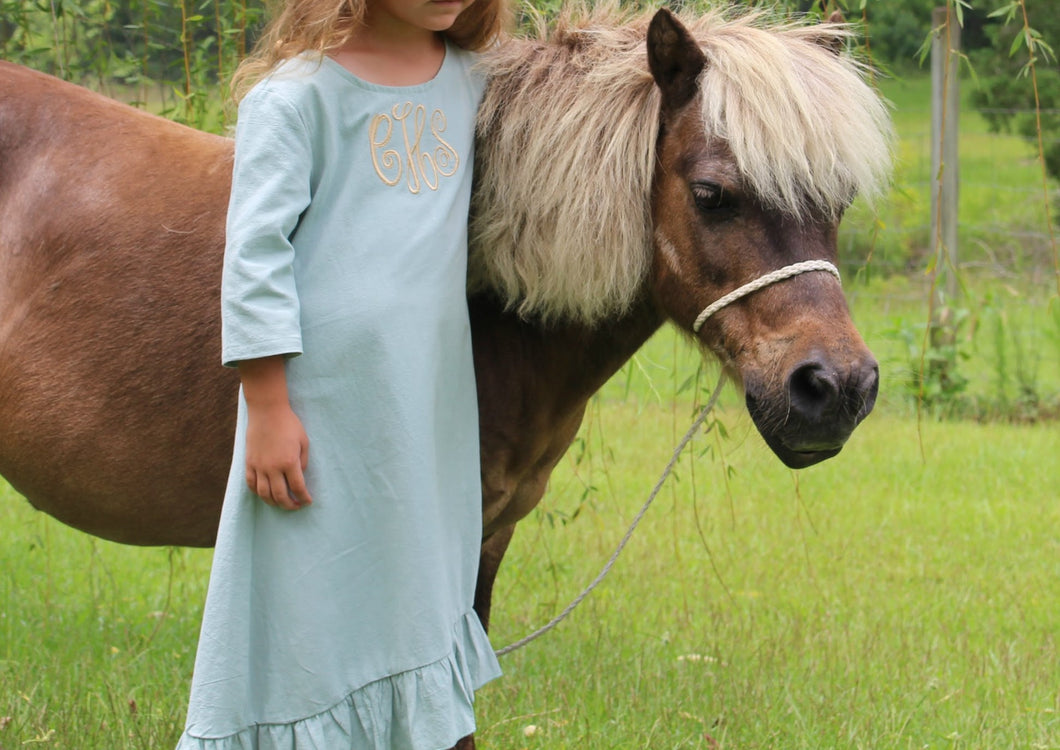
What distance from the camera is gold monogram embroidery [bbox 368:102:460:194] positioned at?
73.8 inches

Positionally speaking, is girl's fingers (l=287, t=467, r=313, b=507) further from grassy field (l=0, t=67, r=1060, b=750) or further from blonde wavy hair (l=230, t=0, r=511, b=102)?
grassy field (l=0, t=67, r=1060, b=750)

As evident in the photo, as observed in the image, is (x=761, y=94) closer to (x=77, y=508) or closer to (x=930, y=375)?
(x=77, y=508)

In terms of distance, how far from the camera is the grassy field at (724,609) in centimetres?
296

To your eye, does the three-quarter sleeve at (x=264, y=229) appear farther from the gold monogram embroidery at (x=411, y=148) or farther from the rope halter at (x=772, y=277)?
the rope halter at (x=772, y=277)

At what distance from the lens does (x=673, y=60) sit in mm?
2002

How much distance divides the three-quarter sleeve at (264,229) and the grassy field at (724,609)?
0.88 meters

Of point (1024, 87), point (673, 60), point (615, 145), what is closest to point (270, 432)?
point (615, 145)

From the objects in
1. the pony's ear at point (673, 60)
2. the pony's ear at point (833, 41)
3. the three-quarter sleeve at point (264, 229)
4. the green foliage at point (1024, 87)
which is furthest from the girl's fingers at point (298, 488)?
the green foliage at point (1024, 87)

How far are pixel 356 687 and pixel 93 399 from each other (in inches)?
34.3

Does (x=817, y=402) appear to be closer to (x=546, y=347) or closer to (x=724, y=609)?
(x=546, y=347)

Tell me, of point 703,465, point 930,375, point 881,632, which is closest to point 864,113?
point 881,632

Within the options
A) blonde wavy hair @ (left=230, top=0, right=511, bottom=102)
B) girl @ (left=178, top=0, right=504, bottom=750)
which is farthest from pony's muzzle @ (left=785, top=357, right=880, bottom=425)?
blonde wavy hair @ (left=230, top=0, right=511, bottom=102)

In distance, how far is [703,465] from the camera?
5762 millimetres

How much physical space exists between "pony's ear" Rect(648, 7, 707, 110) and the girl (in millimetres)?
356
